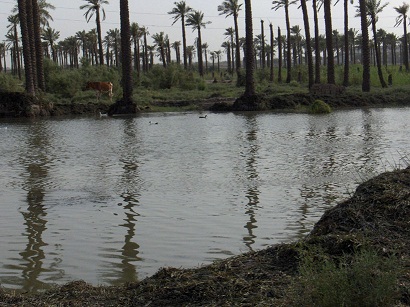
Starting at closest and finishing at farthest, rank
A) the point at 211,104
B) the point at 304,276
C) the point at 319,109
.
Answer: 1. the point at 304,276
2. the point at 319,109
3. the point at 211,104

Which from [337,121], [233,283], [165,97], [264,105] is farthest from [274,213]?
[165,97]

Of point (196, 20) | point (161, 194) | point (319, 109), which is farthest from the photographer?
point (196, 20)

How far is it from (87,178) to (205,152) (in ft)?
14.1

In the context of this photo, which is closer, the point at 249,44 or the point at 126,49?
the point at 126,49

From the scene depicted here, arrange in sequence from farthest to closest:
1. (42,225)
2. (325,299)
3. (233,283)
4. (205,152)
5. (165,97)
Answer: (165,97) → (205,152) → (42,225) → (233,283) → (325,299)

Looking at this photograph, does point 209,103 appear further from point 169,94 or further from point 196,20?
point 196,20

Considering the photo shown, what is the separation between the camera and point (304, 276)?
4.14 metres

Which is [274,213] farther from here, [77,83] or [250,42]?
[77,83]

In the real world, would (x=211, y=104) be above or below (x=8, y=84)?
below

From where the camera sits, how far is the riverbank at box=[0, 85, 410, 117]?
109 feet

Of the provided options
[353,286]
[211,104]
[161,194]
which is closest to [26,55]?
[211,104]

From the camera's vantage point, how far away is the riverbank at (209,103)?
3309 cm

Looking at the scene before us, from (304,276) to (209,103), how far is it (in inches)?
1347

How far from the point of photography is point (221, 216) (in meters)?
8.19
